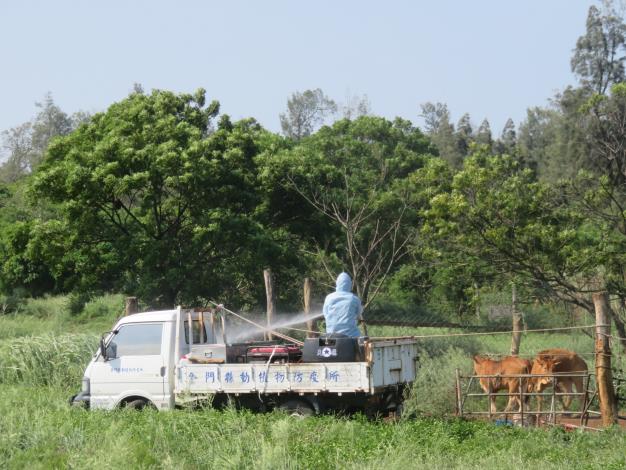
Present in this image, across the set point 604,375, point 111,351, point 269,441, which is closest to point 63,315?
point 111,351

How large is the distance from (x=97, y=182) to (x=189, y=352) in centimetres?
964

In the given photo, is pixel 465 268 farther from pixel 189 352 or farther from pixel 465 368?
pixel 189 352

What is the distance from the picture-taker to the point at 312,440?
35.3ft

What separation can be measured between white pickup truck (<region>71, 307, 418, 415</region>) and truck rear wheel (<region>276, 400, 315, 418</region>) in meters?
0.01

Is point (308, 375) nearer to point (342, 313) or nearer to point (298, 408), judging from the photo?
point (298, 408)

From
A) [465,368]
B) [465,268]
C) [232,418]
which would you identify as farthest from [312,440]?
[465,268]

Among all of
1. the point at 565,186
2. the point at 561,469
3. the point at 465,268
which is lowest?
the point at 561,469

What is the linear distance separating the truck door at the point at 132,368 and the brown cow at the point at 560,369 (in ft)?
19.1

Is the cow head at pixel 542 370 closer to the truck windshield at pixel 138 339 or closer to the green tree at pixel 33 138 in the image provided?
the truck windshield at pixel 138 339

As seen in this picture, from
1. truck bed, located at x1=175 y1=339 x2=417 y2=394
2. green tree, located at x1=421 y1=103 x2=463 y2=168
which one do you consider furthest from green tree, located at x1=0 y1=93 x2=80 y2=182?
truck bed, located at x1=175 y1=339 x2=417 y2=394

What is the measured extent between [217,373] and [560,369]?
561cm

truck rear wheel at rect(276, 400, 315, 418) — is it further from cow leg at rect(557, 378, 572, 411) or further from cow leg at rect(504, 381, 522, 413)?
cow leg at rect(557, 378, 572, 411)

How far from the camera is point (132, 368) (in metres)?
13.8

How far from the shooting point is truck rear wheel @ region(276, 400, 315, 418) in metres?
12.7
